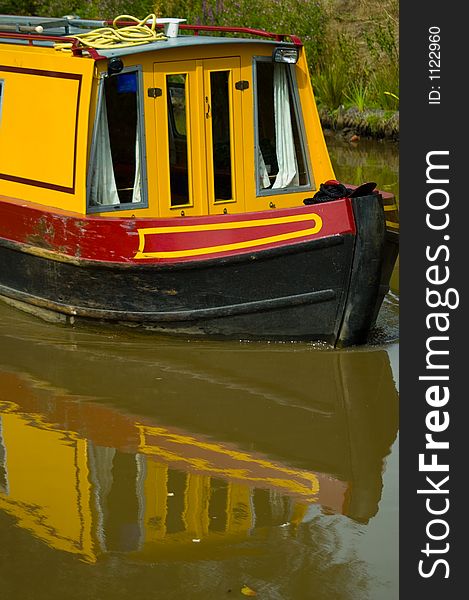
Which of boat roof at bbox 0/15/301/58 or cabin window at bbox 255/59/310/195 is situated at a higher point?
boat roof at bbox 0/15/301/58

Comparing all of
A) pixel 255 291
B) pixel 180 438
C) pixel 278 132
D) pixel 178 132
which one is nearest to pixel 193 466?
pixel 180 438

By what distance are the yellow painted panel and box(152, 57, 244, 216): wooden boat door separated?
0.64 meters

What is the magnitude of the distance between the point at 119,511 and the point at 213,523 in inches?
19.5

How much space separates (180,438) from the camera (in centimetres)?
698

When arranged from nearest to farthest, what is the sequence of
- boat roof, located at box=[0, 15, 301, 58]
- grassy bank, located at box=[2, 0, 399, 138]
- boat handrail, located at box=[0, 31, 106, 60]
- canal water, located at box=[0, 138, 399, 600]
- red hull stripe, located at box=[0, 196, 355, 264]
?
canal water, located at box=[0, 138, 399, 600] → red hull stripe, located at box=[0, 196, 355, 264] → boat handrail, located at box=[0, 31, 106, 60] → boat roof, located at box=[0, 15, 301, 58] → grassy bank, located at box=[2, 0, 399, 138]

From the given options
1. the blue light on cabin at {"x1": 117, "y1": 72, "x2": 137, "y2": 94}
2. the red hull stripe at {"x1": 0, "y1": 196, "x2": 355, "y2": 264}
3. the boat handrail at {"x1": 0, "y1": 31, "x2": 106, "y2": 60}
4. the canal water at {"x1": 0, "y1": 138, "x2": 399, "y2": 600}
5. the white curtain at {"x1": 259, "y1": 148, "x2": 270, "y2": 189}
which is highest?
the boat handrail at {"x1": 0, "y1": 31, "x2": 106, "y2": 60}

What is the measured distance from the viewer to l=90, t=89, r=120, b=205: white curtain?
8.68 meters

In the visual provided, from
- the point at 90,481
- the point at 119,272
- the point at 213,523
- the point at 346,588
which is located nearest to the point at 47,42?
the point at 119,272

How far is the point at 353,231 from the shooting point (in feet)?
26.1

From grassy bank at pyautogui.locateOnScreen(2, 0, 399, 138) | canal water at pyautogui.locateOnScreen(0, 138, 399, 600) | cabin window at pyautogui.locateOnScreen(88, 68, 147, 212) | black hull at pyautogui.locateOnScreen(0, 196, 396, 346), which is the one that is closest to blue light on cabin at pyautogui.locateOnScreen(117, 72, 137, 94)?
cabin window at pyautogui.locateOnScreen(88, 68, 147, 212)

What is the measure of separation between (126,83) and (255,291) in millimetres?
1782

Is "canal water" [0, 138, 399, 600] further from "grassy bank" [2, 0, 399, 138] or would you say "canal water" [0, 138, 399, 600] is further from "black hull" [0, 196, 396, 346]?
"grassy bank" [2, 0, 399, 138]

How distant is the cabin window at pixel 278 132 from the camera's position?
916 centimetres

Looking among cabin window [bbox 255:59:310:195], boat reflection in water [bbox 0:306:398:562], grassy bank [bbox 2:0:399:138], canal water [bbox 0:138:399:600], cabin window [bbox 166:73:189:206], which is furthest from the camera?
grassy bank [bbox 2:0:399:138]
